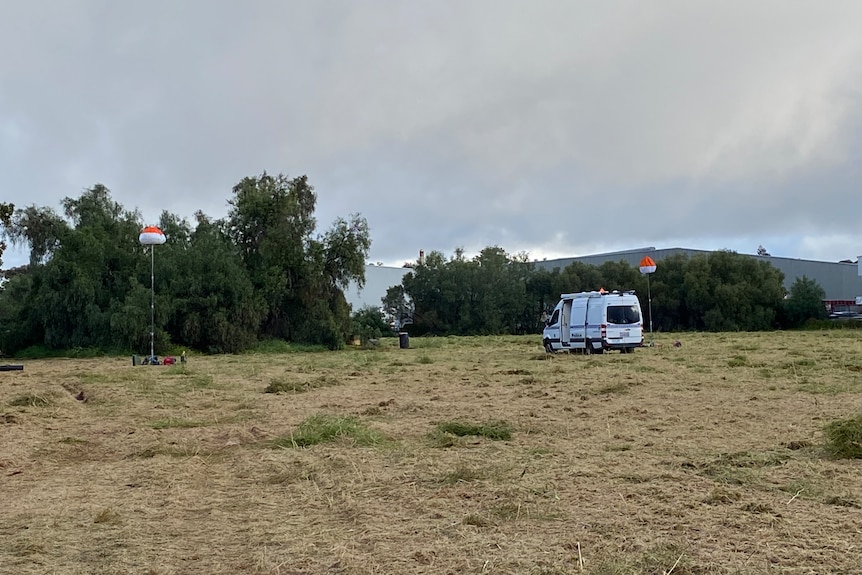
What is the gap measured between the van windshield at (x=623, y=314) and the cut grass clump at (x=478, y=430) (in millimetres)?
15645

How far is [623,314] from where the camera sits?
81.4ft

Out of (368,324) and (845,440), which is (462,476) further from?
(368,324)

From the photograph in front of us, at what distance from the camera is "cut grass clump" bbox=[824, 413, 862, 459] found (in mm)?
7164

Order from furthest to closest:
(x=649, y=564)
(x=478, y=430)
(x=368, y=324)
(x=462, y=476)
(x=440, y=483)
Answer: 1. (x=368, y=324)
2. (x=478, y=430)
3. (x=462, y=476)
4. (x=440, y=483)
5. (x=649, y=564)

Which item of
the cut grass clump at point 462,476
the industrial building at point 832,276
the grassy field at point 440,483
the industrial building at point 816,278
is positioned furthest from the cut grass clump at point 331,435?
the industrial building at point 832,276

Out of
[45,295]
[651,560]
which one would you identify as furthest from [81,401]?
[45,295]

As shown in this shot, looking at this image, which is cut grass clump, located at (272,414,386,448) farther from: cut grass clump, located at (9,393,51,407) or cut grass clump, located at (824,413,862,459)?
cut grass clump, located at (9,393,51,407)

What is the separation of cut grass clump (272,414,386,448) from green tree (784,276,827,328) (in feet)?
154

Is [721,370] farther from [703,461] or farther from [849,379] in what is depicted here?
[703,461]

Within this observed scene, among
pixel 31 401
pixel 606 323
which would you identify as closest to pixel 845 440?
pixel 31 401

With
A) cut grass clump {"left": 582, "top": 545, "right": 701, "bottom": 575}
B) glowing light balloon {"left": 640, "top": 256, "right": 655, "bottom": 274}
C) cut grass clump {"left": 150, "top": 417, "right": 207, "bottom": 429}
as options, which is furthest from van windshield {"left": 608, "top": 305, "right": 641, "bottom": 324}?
cut grass clump {"left": 582, "top": 545, "right": 701, "bottom": 575}

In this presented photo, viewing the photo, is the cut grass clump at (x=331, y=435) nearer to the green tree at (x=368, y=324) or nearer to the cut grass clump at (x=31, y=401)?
the cut grass clump at (x=31, y=401)

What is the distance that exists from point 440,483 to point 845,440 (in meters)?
4.18

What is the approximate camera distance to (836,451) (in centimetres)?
729
